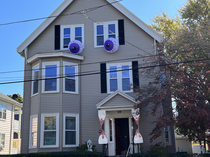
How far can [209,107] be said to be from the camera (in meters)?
11.8

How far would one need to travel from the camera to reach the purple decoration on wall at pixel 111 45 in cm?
1662

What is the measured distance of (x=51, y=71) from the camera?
16406 millimetres

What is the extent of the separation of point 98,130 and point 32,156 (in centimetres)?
409

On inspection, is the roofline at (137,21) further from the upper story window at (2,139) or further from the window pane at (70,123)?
the upper story window at (2,139)

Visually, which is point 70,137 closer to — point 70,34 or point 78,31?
point 70,34

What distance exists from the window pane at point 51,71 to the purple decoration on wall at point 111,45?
3364 mm

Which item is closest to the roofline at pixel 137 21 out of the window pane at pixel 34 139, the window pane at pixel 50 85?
the window pane at pixel 50 85

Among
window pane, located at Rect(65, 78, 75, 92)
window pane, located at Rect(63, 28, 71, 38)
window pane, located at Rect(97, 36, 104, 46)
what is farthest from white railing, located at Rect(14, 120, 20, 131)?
window pane, located at Rect(97, 36, 104, 46)

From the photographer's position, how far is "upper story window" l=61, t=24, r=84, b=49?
58.0 feet

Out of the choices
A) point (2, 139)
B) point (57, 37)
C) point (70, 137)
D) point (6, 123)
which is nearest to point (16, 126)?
A: point (6, 123)

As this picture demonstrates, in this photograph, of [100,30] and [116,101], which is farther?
[100,30]

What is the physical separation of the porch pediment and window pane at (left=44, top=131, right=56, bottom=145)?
301 cm

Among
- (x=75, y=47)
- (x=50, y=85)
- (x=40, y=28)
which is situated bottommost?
(x=50, y=85)

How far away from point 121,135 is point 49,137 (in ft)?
14.0
